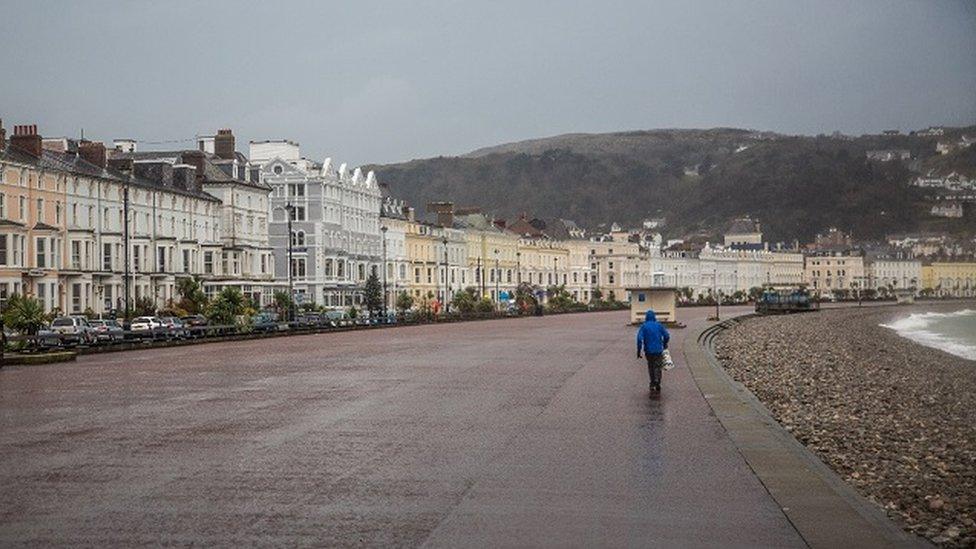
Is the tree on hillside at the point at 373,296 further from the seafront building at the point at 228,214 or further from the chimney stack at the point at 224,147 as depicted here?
the chimney stack at the point at 224,147

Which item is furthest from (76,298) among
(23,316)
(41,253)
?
(23,316)

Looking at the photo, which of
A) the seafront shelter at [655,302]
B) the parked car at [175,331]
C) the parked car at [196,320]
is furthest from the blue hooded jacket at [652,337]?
the seafront shelter at [655,302]

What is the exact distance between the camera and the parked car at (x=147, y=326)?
54.5m

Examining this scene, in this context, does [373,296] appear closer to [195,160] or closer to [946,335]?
[195,160]

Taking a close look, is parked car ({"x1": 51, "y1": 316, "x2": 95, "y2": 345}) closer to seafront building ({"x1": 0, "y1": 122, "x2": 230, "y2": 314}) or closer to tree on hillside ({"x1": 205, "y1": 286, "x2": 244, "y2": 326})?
seafront building ({"x1": 0, "y1": 122, "x2": 230, "y2": 314})

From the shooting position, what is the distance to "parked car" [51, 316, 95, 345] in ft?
164

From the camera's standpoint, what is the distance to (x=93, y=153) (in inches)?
3071

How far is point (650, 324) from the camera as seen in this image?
2628 centimetres

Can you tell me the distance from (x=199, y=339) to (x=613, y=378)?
1241 inches

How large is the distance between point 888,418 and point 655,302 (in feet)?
193

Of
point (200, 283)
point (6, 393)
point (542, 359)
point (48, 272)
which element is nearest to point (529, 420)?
point (6, 393)

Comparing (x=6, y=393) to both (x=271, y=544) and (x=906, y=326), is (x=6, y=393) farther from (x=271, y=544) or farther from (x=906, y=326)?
(x=906, y=326)

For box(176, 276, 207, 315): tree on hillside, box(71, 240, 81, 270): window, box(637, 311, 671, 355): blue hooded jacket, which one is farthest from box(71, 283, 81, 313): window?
box(637, 311, 671, 355): blue hooded jacket

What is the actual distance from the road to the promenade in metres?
0.04
